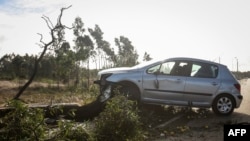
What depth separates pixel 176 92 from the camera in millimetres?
10805

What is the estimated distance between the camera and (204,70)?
11.2 meters

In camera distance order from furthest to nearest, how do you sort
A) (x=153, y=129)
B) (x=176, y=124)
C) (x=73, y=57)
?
(x=73, y=57)
(x=176, y=124)
(x=153, y=129)

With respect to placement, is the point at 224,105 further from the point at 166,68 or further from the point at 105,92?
the point at 105,92

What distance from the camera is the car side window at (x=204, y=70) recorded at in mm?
11156

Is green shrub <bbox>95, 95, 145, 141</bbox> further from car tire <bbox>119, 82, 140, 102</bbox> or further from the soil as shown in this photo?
car tire <bbox>119, 82, 140, 102</bbox>

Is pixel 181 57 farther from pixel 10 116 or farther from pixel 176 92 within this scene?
pixel 10 116

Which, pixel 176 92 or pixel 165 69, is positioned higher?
pixel 165 69

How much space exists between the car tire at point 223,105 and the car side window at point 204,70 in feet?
2.58

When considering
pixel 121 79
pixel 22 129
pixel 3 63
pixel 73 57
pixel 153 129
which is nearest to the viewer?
pixel 22 129

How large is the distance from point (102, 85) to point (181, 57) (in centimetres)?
287

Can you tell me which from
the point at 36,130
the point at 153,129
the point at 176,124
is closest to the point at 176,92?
the point at 176,124

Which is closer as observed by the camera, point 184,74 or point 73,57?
point 184,74

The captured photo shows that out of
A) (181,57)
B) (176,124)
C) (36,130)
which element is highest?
(181,57)

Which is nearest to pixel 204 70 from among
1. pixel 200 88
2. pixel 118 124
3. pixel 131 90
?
pixel 200 88
